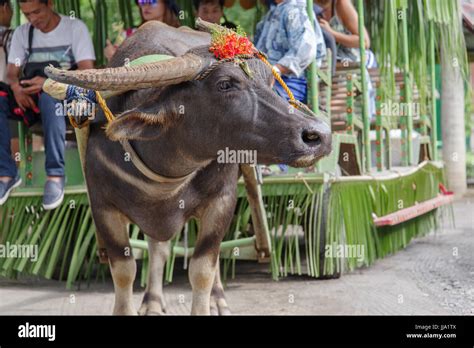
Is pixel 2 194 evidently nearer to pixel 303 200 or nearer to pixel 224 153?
pixel 303 200

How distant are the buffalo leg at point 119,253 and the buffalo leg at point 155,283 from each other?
408 mm

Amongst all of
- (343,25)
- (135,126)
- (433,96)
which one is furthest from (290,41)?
(433,96)

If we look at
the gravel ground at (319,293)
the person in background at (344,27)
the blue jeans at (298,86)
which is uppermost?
the person in background at (344,27)

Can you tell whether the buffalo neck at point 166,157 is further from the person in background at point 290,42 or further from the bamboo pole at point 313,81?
the bamboo pole at point 313,81

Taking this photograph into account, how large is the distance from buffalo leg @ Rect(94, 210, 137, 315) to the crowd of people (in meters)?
1.30

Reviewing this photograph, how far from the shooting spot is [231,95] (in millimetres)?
2725

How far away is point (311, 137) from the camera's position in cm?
260

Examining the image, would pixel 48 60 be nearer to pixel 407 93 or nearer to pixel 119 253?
pixel 119 253

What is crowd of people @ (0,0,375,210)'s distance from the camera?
4488 mm

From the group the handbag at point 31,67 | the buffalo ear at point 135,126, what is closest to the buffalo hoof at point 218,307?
the buffalo ear at point 135,126

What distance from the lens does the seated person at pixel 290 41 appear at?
4.38m

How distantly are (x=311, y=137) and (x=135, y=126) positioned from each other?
645 mm

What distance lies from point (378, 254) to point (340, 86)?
4.26ft

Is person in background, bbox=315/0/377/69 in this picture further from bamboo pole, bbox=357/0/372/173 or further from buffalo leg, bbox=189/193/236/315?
buffalo leg, bbox=189/193/236/315
